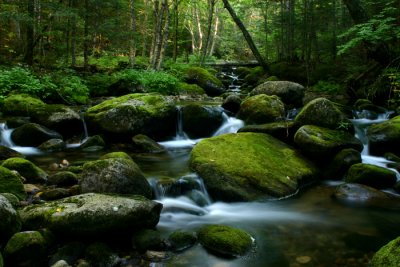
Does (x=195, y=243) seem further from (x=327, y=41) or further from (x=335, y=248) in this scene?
A: (x=327, y=41)

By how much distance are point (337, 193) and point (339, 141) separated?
178cm

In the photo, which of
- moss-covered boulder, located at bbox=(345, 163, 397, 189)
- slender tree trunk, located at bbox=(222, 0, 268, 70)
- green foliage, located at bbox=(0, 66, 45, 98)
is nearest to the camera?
moss-covered boulder, located at bbox=(345, 163, 397, 189)

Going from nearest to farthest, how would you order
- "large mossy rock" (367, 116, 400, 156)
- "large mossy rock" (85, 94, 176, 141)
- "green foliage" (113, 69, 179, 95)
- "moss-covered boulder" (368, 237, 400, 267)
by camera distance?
1. "moss-covered boulder" (368, 237, 400, 267)
2. "large mossy rock" (367, 116, 400, 156)
3. "large mossy rock" (85, 94, 176, 141)
4. "green foliage" (113, 69, 179, 95)

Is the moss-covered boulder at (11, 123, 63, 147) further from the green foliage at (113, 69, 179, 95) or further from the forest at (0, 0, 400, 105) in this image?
the green foliage at (113, 69, 179, 95)

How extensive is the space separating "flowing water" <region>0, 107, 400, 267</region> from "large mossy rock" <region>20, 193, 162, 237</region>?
26.9 inches

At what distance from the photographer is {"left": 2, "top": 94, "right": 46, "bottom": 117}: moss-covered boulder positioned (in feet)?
34.7

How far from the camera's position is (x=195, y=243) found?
16.3ft

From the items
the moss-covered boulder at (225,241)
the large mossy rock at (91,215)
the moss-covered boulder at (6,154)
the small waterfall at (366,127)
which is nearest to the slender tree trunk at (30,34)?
the moss-covered boulder at (6,154)

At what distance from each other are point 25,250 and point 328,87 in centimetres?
1573

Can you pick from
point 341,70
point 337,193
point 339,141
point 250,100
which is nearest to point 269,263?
point 337,193

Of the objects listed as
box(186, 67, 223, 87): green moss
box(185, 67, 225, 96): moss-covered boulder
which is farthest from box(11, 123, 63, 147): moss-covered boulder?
box(186, 67, 223, 87): green moss

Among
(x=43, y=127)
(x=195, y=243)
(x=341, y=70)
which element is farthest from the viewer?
(x=341, y=70)

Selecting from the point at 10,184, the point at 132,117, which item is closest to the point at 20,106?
the point at 132,117

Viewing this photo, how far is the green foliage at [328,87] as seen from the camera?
16.6m
